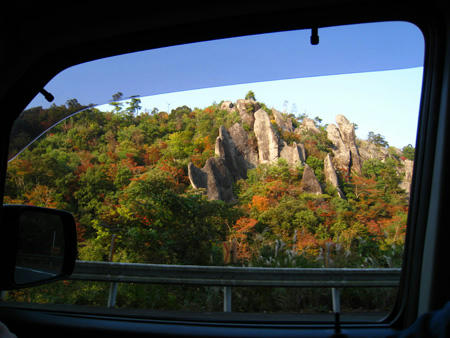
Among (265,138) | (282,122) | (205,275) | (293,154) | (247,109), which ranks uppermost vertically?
(247,109)

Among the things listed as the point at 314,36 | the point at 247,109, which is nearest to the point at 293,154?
the point at 247,109

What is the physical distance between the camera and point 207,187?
9602mm

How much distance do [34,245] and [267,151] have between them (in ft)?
37.4

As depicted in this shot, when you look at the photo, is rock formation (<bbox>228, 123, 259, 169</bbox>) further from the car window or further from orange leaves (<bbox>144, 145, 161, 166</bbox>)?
orange leaves (<bbox>144, 145, 161, 166</bbox>)

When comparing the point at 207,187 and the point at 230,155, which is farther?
the point at 230,155

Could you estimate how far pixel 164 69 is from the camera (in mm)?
1427

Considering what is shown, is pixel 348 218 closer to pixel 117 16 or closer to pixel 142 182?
pixel 142 182

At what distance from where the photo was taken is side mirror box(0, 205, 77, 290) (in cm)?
84

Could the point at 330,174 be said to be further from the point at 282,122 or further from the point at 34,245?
the point at 34,245

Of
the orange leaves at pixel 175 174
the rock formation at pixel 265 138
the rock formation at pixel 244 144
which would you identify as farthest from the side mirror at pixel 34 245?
the rock formation at pixel 244 144

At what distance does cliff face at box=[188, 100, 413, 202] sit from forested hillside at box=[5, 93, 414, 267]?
5 centimetres

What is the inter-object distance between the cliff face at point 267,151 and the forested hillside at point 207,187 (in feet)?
0.15

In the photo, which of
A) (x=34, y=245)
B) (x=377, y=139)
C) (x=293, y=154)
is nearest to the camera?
(x=34, y=245)

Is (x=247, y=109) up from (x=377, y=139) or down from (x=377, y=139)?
up
